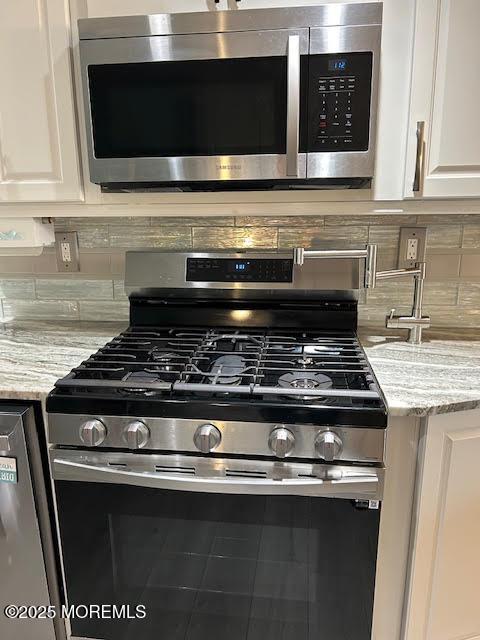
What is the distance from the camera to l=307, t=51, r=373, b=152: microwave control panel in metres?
1.16

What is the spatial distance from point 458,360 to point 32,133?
138 centimetres

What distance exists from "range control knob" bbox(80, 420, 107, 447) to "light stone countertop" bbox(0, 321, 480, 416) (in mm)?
136

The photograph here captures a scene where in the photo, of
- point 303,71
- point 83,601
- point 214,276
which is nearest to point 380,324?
point 214,276

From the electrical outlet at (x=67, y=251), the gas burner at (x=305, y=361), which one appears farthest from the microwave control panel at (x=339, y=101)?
the electrical outlet at (x=67, y=251)

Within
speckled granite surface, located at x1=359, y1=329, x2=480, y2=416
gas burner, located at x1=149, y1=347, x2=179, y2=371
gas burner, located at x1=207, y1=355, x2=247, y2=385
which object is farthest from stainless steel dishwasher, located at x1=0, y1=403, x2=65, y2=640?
speckled granite surface, located at x1=359, y1=329, x2=480, y2=416

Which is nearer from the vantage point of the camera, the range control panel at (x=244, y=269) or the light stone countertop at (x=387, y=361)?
the light stone countertop at (x=387, y=361)

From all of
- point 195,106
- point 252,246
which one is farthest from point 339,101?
point 252,246

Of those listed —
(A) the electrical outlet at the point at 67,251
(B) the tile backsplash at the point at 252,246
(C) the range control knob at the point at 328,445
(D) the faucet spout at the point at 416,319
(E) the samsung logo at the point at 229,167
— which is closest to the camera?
(C) the range control knob at the point at 328,445

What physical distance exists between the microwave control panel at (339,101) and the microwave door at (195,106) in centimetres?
5

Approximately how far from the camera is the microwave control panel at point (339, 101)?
1.16 m

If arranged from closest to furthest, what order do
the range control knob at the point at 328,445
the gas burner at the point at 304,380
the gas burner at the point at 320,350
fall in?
the range control knob at the point at 328,445
the gas burner at the point at 304,380
the gas burner at the point at 320,350

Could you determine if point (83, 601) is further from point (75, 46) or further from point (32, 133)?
point (75, 46)

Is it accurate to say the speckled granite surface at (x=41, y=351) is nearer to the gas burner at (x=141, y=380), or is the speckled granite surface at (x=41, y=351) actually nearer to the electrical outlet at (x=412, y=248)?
the gas burner at (x=141, y=380)

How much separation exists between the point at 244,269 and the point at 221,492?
74 cm
